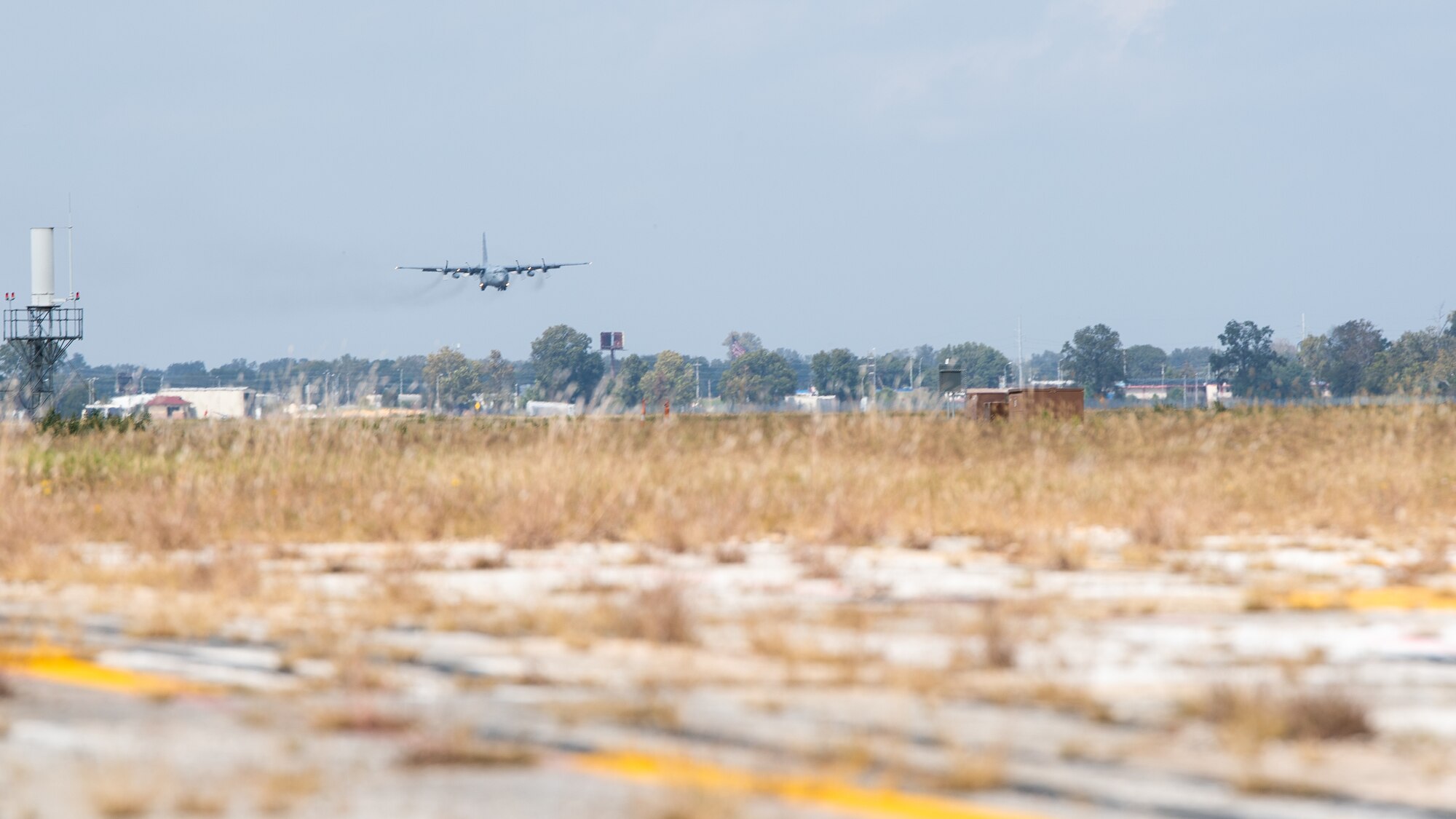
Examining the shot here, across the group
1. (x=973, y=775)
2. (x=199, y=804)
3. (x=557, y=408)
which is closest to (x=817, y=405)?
(x=557, y=408)

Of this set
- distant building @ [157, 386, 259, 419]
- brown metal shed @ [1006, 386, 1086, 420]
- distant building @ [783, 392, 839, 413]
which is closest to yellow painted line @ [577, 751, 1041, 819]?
distant building @ [783, 392, 839, 413]

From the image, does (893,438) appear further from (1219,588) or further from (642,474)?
(1219,588)

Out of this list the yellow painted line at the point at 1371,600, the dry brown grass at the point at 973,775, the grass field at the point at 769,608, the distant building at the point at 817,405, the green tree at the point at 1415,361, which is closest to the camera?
the dry brown grass at the point at 973,775

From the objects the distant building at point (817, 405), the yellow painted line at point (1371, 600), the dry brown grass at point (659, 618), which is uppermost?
the distant building at point (817, 405)

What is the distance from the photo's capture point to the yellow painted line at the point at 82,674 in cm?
652

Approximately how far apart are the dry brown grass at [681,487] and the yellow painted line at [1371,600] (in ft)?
8.56

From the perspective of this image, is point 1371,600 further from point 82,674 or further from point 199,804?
point 199,804

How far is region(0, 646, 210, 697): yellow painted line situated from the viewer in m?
6.52

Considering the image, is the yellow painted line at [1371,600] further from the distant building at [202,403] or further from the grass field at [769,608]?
the distant building at [202,403]

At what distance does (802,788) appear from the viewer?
4.72 meters

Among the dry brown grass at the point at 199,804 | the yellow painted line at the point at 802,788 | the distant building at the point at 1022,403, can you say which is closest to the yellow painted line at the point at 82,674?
the dry brown grass at the point at 199,804

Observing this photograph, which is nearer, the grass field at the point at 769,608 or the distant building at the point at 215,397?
the grass field at the point at 769,608

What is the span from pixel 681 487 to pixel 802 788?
Answer: 405 inches

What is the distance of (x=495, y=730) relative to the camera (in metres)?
5.56
